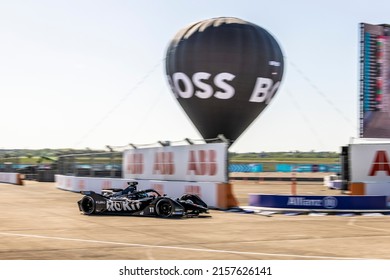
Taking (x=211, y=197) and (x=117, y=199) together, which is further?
(x=211, y=197)

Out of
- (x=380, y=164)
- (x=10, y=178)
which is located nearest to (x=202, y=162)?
(x=380, y=164)

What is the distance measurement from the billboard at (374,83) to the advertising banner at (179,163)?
43.1ft

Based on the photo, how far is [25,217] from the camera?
2500 centimetres

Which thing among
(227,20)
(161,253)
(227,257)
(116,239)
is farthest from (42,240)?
(227,20)

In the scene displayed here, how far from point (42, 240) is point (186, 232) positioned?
4304mm

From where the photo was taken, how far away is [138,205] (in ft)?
81.9

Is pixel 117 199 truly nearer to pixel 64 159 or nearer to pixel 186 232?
pixel 186 232

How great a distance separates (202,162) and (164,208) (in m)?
7.11

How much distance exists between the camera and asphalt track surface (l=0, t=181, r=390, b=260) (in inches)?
581

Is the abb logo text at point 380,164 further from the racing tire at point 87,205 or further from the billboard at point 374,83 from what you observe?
the racing tire at point 87,205

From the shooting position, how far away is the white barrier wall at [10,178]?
206 feet

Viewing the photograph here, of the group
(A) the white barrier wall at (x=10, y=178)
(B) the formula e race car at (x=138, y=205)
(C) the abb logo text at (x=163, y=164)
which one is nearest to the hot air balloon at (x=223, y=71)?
(C) the abb logo text at (x=163, y=164)

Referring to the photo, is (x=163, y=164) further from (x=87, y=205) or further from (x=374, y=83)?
(x=374, y=83)

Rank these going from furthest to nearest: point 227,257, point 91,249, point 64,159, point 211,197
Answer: point 64,159
point 211,197
point 91,249
point 227,257
